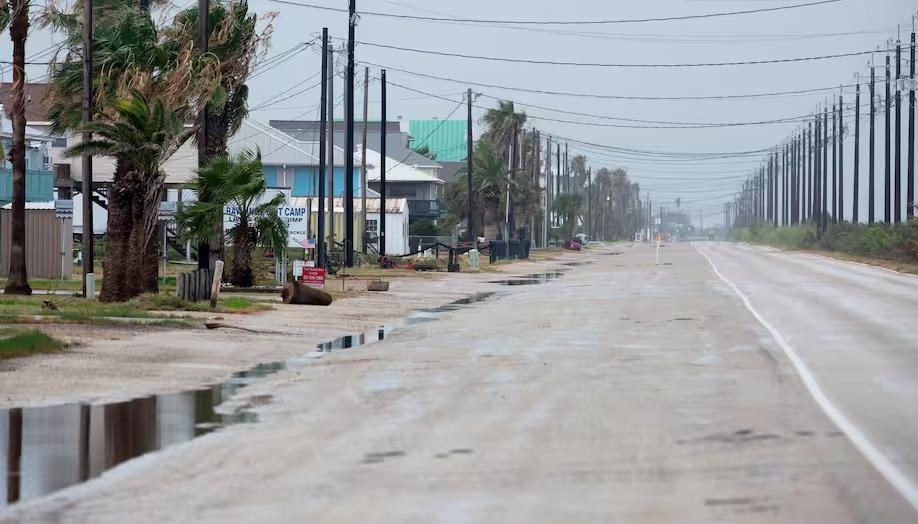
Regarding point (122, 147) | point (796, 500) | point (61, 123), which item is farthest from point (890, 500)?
point (61, 123)

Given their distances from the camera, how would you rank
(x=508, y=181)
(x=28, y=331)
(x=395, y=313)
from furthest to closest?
1. (x=508, y=181)
2. (x=395, y=313)
3. (x=28, y=331)

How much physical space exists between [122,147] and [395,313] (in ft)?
22.7

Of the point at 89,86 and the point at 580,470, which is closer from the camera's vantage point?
the point at 580,470

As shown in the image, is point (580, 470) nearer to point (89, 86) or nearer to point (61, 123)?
point (89, 86)

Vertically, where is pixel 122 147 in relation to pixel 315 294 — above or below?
above

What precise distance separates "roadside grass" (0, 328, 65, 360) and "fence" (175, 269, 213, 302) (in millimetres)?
10188

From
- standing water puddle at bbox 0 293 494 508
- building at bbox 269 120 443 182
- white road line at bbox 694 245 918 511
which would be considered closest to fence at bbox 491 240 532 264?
building at bbox 269 120 443 182

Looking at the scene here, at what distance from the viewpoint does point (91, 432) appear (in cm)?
1366

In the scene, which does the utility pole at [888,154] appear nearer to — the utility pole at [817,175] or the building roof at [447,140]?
the utility pole at [817,175]

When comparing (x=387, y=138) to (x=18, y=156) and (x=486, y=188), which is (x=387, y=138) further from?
(x=18, y=156)

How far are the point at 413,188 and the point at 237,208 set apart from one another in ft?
251

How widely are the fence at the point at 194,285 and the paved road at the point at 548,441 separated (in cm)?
851

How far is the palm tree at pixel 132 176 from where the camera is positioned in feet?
104

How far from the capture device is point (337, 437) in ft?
43.6
